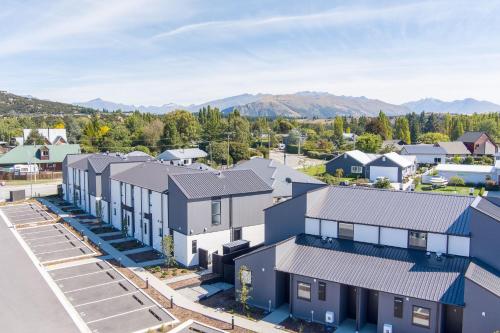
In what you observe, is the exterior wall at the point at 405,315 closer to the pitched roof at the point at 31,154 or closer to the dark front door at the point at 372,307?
the dark front door at the point at 372,307

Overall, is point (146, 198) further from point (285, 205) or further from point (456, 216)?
point (456, 216)

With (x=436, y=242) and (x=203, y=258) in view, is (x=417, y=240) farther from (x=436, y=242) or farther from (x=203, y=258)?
(x=203, y=258)

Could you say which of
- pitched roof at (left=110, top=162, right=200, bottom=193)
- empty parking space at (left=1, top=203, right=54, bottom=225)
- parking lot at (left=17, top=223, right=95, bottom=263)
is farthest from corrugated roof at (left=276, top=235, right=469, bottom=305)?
empty parking space at (left=1, top=203, right=54, bottom=225)

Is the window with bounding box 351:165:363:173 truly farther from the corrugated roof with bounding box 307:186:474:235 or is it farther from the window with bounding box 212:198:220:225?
the corrugated roof with bounding box 307:186:474:235

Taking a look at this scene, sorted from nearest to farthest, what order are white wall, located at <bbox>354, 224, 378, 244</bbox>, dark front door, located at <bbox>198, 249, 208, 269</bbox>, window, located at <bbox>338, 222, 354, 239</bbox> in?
white wall, located at <bbox>354, 224, 378, 244</bbox>
window, located at <bbox>338, 222, 354, 239</bbox>
dark front door, located at <bbox>198, 249, 208, 269</bbox>

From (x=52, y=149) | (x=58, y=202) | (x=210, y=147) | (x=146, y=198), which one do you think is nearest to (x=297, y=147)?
(x=210, y=147)

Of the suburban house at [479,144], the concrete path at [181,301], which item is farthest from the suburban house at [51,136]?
the suburban house at [479,144]
